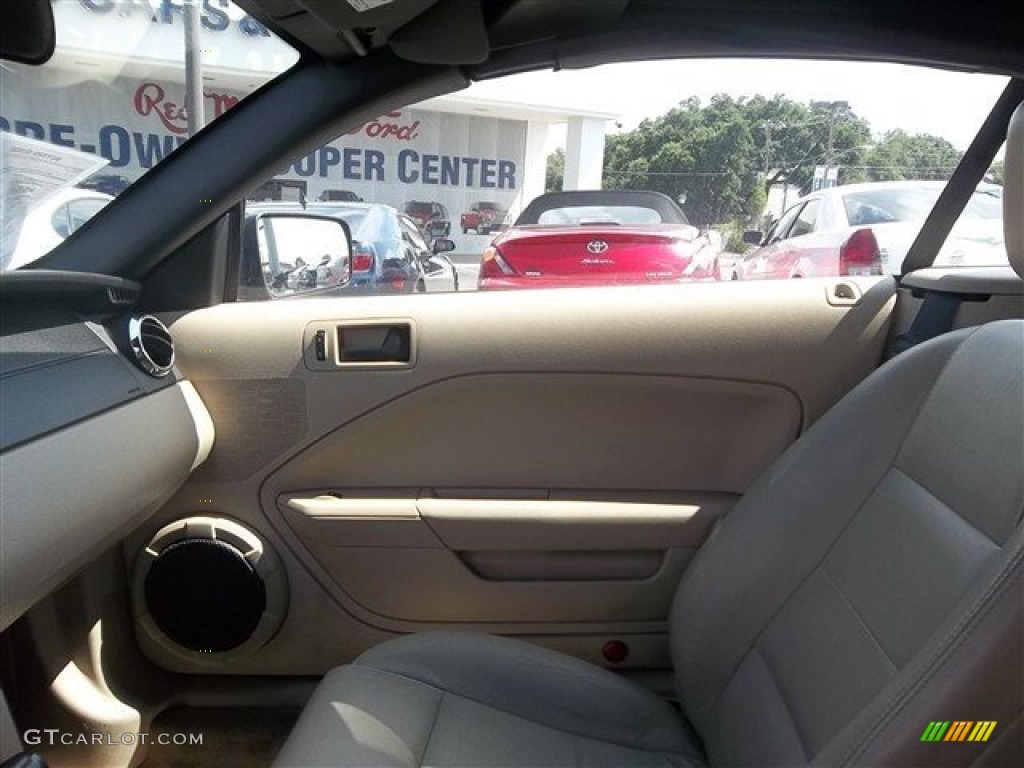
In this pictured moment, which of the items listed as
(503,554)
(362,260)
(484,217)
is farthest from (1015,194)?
(484,217)

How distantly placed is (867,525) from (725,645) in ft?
1.00

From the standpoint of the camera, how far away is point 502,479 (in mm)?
1814

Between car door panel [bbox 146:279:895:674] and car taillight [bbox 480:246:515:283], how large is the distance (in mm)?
452

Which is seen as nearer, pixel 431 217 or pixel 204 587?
pixel 204 587

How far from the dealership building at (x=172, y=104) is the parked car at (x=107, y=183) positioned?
0.05ft

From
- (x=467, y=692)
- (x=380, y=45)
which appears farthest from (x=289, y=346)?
(x=467, y=692)

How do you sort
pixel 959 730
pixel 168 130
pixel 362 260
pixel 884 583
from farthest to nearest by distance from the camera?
1. pixel 362 260
2. pixel 168 130
3. pixel 884 583
4. pixel 959 730

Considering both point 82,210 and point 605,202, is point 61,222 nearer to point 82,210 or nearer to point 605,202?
point 82,210

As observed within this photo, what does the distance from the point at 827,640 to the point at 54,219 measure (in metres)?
1.58

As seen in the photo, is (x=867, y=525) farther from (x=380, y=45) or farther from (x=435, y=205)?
(x=435, y=205)

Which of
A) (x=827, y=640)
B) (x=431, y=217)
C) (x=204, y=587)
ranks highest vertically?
(x=431, y=217)

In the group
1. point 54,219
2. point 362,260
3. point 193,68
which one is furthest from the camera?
point 362,260

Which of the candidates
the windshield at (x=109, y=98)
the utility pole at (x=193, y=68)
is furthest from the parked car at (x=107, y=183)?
the utility pole at (x=193, y=68)

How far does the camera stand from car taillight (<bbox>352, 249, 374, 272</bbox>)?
2.04 metres
